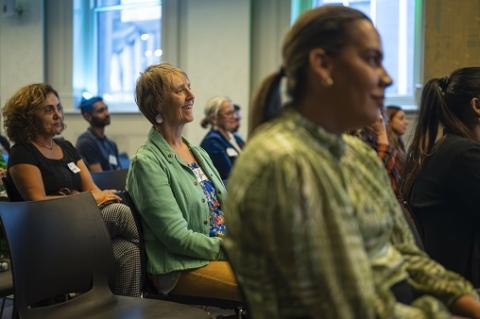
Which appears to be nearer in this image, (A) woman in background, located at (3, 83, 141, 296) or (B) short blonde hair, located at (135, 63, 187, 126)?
(B) short blonde hair, located at (135, 63, 187, 126)

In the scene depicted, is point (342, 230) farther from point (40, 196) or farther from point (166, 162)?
point (40, 196)

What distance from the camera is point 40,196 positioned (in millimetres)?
2752

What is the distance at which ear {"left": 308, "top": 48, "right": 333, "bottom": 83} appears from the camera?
1.09 metres

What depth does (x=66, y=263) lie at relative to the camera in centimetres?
198

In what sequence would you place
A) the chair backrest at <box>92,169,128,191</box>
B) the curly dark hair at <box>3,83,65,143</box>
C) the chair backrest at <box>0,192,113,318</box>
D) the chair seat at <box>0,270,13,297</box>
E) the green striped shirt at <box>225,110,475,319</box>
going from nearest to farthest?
the green striped shirt at <box>225,110,475,319</box> < the chair backrest at <box>0,192,113,318</box> < the chair seat at <box>0,270,13,297</box> < the curly dark hair at <box>3,83,65,143</box> < the chair backrest at <box>92,169,128,191</box>

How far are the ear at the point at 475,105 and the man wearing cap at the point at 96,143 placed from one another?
3414 mm

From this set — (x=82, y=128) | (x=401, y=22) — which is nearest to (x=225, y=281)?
(x=401, y=22)

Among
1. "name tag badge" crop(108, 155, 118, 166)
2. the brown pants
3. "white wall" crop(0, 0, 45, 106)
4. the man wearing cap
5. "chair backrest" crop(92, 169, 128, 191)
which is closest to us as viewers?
the brown pants

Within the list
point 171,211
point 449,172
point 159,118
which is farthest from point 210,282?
point 449,172

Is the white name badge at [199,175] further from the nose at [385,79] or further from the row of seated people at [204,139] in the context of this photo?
the row of seated people at [204,139]

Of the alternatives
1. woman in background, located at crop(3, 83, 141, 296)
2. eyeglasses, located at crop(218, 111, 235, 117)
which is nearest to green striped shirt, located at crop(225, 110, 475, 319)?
woman in background, located at crop(3, 83, 141, 296)

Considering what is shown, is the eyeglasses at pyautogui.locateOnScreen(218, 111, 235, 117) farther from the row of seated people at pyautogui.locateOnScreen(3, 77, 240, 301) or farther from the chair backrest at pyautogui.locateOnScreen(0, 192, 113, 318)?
the chair backrest at pyautogui.locateOnScreen(0, 192, 113, 318)

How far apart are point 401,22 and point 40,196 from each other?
430 cm

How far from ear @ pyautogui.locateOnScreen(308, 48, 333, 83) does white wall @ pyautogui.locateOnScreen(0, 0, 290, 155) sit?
4.75 m
